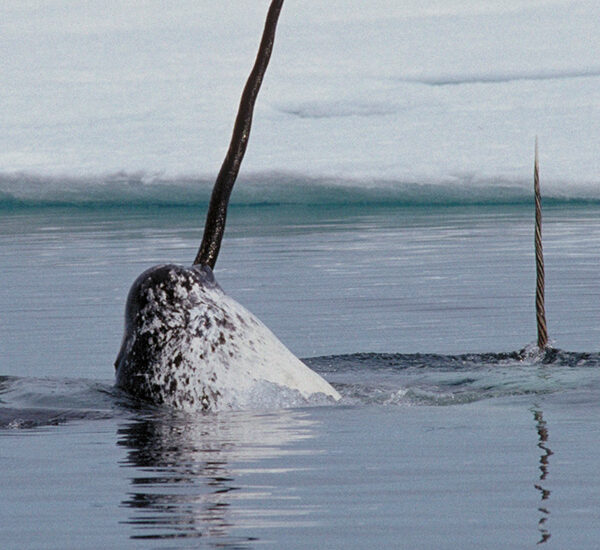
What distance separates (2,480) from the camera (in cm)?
438

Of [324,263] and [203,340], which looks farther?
[324,263]

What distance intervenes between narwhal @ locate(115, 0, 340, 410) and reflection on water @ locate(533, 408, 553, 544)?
3.39 feet

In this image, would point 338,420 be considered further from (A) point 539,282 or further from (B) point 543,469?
(A) point 539,282

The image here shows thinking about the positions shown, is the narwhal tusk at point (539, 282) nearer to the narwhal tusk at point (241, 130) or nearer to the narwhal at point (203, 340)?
the narwhal at point (203, 340)

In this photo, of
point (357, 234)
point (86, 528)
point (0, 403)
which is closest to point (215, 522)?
point (86, 528)

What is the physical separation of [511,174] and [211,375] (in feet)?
43.2

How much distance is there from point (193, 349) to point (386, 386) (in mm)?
1380

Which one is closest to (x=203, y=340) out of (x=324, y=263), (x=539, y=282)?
(x=539, y=282)

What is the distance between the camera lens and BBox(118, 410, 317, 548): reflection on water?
3598mm

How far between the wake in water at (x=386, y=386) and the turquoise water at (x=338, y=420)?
20 mm

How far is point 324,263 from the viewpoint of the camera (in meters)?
12.7

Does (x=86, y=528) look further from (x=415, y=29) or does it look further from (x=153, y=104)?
(x=415, y=29)

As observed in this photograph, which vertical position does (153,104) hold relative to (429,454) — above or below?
above

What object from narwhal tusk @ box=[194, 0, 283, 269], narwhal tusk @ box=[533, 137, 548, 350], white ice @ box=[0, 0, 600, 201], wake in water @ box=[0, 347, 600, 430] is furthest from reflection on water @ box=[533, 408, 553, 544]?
white ice @ box=[0, 0, 600, 201]
